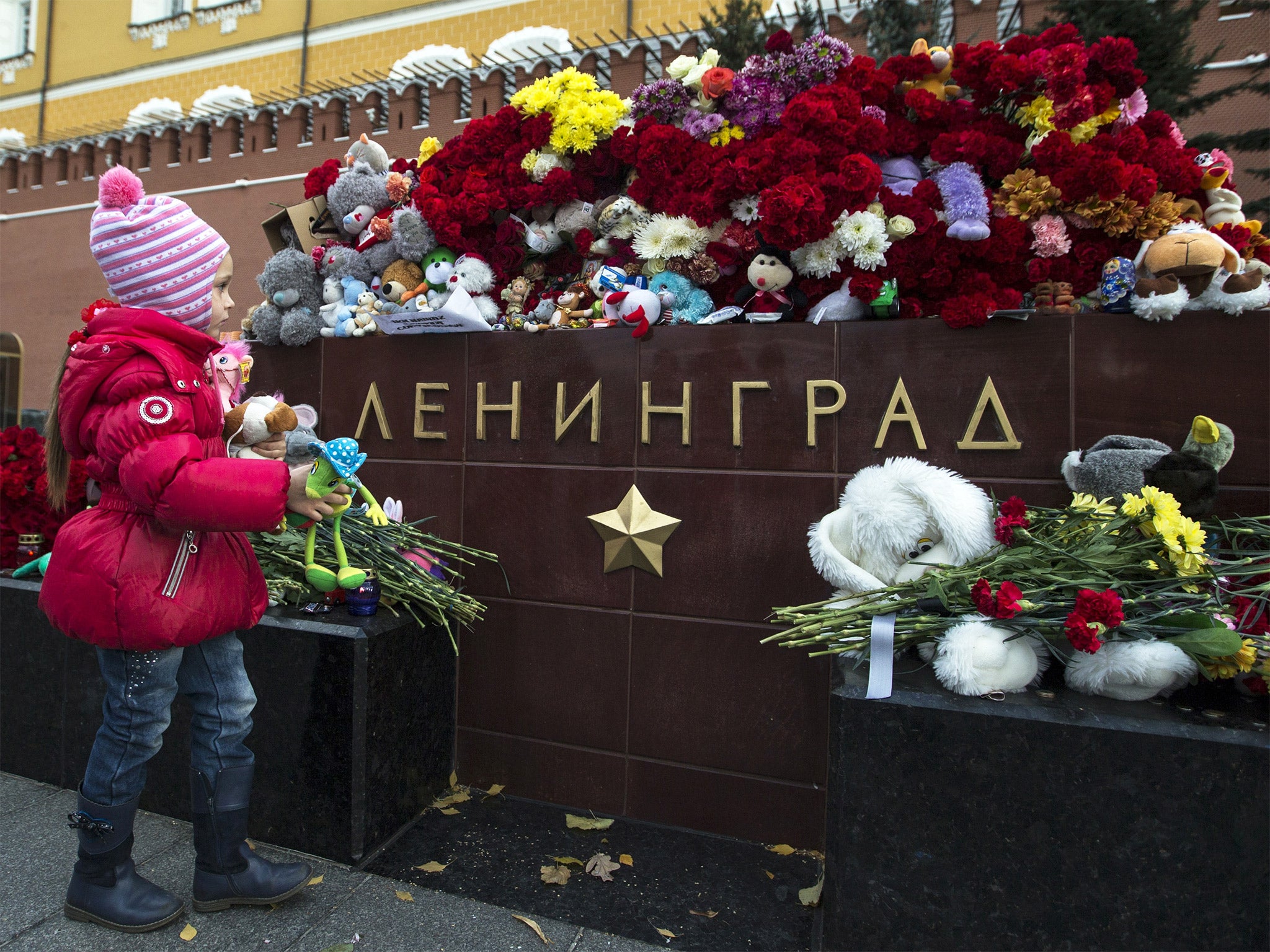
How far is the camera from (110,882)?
2.05 metres

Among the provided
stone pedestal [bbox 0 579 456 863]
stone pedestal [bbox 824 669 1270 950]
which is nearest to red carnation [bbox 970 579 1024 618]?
stone pedestal [bbox 824 669 1270 950]

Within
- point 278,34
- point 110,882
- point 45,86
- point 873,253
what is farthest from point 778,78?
point 45,86

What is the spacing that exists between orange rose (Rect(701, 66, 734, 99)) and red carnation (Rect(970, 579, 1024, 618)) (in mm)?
2085

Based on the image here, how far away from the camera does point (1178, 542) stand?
6.15 feet

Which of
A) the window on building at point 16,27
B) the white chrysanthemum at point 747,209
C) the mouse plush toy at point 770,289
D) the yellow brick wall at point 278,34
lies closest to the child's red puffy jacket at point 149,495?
the mouse plush toy at point 770,289

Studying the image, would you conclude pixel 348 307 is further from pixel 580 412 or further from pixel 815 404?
pixel 815 404

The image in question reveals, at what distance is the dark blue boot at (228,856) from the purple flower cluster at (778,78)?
275 centimetres

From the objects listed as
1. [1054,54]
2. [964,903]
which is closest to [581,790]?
[964,903]

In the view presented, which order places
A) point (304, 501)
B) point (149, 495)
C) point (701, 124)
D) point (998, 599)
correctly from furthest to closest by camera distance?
point (701, 124) → point (304, 501) → point (998, 599) → point (149, 495)

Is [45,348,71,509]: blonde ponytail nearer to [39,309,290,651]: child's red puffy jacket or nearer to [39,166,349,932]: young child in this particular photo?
[39,166,349,932]: young child

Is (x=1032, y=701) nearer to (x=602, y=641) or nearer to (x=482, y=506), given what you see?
(x=602, y=641)

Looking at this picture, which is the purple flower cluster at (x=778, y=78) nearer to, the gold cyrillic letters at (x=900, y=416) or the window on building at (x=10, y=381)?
the gold cyrillic letters at (x=900, y=416)

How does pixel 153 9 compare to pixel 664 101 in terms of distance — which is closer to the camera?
pixel 664 101

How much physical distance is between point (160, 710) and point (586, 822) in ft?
4.70
